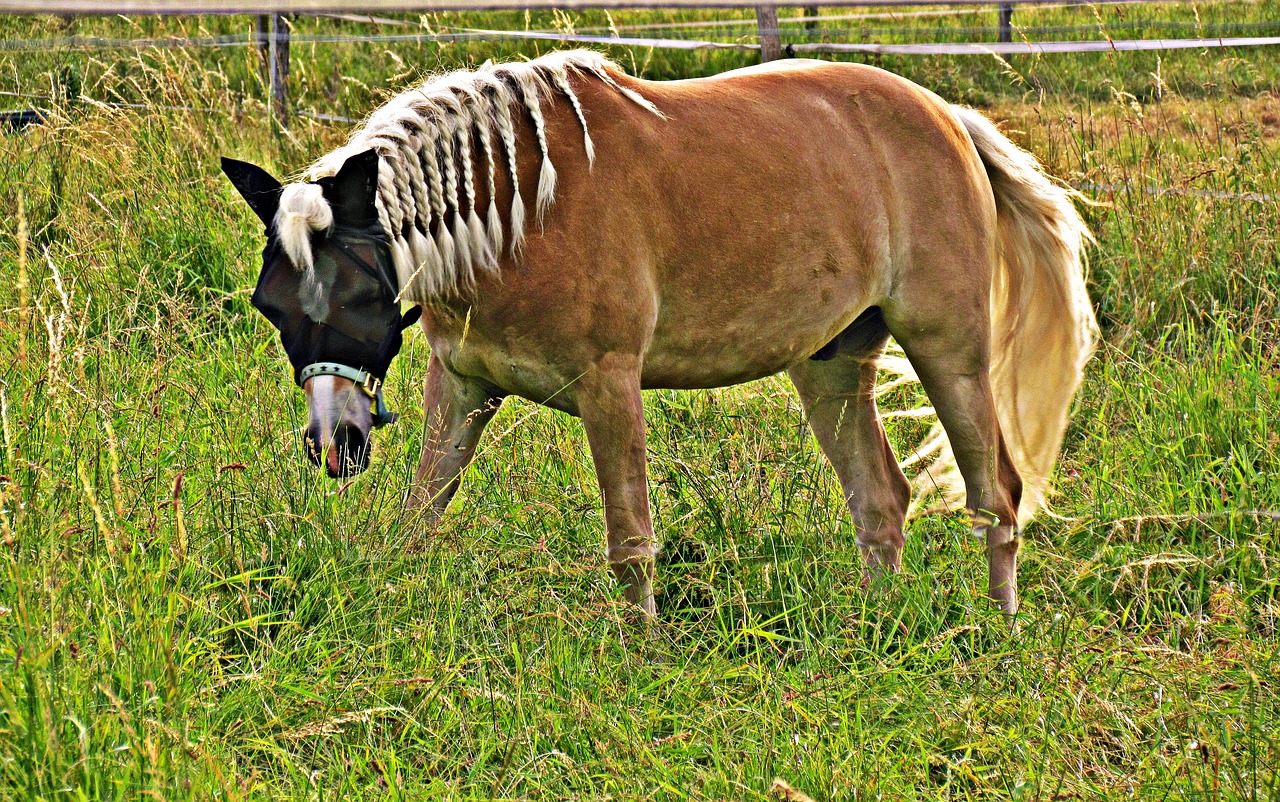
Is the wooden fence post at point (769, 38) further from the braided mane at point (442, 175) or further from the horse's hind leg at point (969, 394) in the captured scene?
the braided mane at point (442, 175)

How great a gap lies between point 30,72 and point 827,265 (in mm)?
6105

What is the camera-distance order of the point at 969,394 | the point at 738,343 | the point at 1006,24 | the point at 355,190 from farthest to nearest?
the point at 1006,24 → the point at 969,394 → the point at 738,343 → the point at 355,190

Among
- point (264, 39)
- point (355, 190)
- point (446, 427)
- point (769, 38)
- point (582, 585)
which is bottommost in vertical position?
point (582, 585)

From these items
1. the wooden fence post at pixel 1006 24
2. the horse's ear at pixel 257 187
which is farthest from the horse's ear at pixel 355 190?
the wooden fence post at pixel 1006 24

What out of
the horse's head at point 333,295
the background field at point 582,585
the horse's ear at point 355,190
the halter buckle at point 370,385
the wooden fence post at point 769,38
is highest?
the wooden fence post at point 769,38

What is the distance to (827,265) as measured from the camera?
358 cm

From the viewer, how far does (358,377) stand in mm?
2887

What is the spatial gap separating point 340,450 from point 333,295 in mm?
357

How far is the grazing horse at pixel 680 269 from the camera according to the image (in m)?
2.90

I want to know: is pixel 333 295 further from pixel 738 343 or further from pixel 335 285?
pixel 738 343

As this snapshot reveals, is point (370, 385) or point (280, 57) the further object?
point (280, 57)

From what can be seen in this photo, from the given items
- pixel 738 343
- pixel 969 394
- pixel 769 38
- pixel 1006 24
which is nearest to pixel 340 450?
pixel 738 343

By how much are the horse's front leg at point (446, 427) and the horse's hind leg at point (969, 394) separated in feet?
4.36

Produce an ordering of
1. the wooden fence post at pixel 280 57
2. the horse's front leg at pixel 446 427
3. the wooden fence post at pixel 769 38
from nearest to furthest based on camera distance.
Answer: the horse's front leg at pixel 446 427
the wooden fence post at pixel 769 38
the wooden fence post at pixel 280 57
